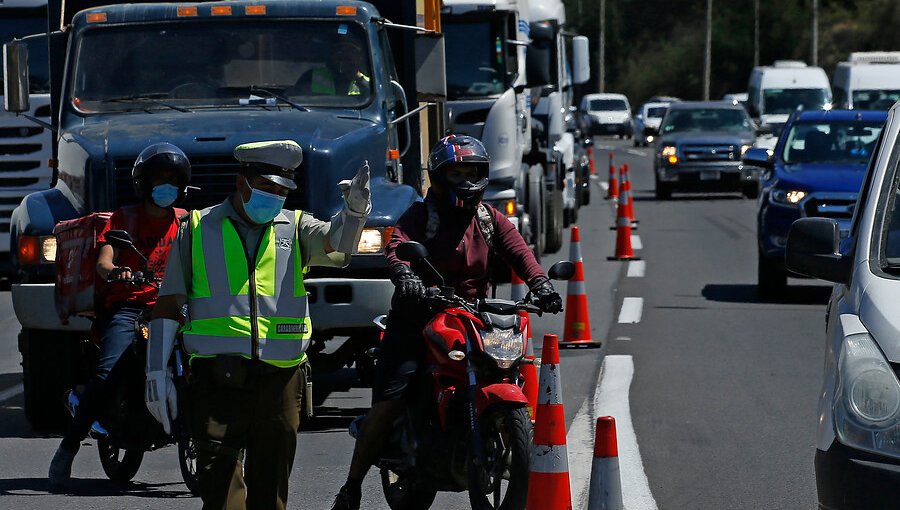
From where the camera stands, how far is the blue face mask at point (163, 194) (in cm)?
872

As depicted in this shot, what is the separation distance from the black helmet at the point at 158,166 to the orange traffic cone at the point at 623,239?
13.3m

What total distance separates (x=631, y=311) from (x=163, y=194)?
8.12m

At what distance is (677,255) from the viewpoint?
885 inches

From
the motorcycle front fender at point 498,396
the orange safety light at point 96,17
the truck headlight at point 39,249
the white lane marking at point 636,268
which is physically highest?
the orange safety light at point 96,17

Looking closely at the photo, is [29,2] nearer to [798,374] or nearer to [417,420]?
[798,374]

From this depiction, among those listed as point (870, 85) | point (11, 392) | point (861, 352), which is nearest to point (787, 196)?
point (11, 392)

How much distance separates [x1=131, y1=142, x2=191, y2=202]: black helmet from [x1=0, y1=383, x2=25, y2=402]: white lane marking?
3.58 metres

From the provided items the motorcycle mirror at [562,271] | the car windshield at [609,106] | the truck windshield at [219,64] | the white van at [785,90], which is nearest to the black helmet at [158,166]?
the motorcycle mirror at [562,271]

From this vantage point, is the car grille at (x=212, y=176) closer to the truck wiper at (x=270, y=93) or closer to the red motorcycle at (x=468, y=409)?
the truck wiper at (x=270, y=93)

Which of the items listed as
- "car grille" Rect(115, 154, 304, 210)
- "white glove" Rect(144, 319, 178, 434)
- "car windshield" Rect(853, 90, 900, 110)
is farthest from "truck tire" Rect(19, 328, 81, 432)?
"car windshield" Rect(853, 90, 900, 110)

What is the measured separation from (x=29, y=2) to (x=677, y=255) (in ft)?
28.4

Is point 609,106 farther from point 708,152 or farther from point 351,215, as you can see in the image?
point 351,215

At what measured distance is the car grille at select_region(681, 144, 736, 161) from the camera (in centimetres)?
3381

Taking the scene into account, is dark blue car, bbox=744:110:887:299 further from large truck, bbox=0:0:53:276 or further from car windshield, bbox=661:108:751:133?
car windshield, bbox=661:108:751:133
